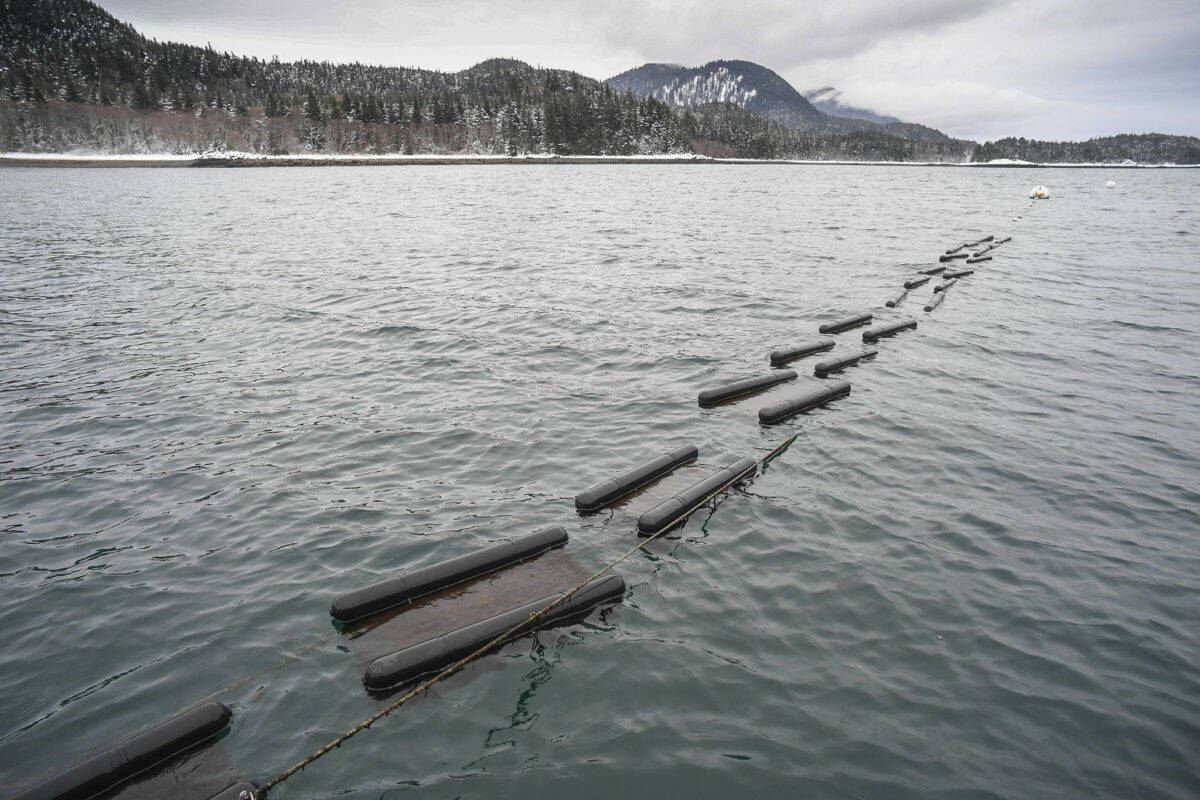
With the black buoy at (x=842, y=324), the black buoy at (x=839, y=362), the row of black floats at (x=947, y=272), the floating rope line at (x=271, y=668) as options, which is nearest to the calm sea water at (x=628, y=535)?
the floating rope line at (x=271, y=668)

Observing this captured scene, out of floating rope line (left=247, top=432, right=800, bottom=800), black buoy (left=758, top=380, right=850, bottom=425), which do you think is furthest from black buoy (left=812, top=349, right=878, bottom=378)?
floating rope line (left=247, top=432, right=800, bottom=800)

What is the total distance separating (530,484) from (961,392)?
46.8 feet

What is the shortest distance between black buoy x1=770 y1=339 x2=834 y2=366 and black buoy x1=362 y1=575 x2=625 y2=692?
43.2 ft

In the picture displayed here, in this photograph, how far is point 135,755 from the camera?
692 cm

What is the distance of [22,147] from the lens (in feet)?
561

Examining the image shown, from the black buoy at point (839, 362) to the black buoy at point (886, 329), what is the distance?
179 centimetres

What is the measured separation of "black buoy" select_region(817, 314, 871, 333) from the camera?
24688 mm

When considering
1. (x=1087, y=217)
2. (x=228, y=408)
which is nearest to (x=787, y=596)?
(x=228, y=408)

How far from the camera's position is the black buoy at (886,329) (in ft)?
78.0

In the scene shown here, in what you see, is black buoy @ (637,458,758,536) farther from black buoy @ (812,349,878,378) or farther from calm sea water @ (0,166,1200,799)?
black buoy @ (812,349,878,378)

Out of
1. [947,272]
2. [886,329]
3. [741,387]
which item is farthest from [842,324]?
[947,272]

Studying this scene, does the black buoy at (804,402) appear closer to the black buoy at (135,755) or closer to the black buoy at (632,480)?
the black buoy at (632,480)

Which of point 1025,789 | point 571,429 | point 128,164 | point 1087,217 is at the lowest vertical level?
point 1025,789

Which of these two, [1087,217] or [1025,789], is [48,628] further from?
[1087,217]
